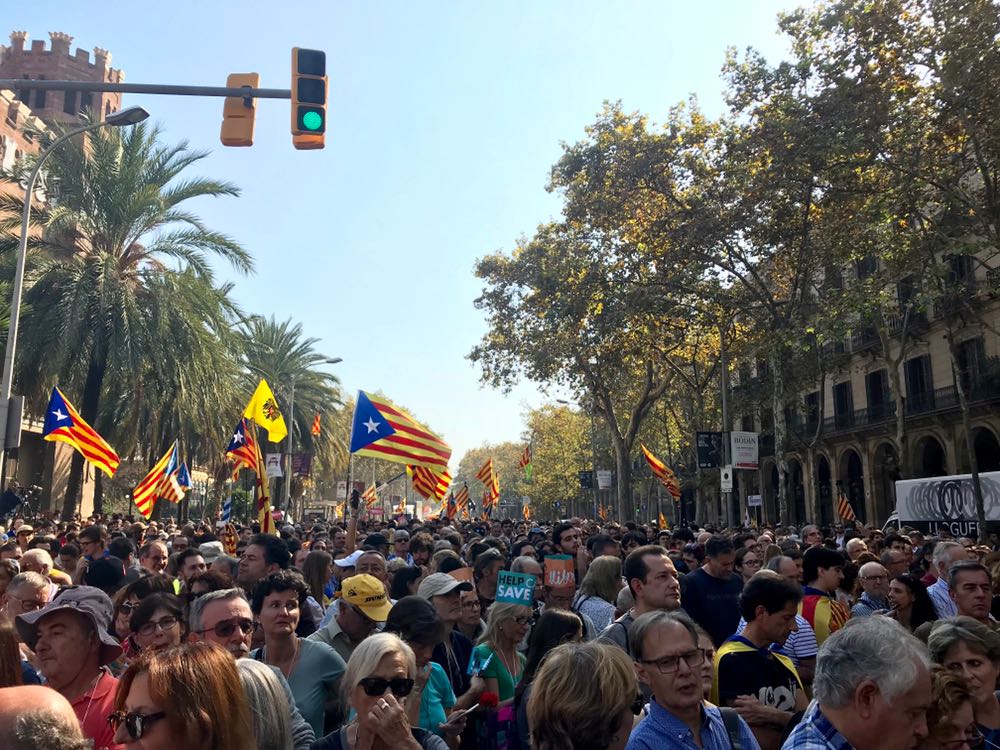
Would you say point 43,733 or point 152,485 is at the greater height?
point 152,485

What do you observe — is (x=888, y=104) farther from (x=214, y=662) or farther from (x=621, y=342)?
(x=214, y=662)

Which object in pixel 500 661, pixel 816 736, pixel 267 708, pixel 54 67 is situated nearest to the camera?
pixel 816 736

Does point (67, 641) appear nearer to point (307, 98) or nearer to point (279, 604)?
point (279, 604)

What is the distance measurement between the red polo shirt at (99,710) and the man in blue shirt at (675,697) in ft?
6.64

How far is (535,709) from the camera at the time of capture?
9.62 ft

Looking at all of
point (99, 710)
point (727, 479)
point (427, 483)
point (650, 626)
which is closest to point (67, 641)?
point (99, 710)

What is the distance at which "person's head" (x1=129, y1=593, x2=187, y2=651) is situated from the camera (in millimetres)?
4656

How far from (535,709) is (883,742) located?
1.10 metres

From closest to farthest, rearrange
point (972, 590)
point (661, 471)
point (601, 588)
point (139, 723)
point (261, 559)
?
point (139, 723) → point (972, 590) → point (601, 588) → point (261, 559) → point (661, 471)

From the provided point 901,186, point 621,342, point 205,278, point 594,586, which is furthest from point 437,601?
point 621,342

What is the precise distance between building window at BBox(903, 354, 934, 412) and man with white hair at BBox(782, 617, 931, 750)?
36.9m

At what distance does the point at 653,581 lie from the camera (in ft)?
17.6

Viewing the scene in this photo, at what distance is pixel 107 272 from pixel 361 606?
18.3 m

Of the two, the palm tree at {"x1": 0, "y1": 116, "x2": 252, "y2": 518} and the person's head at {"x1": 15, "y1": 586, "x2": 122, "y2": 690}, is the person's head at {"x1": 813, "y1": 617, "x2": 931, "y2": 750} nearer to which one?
the person's head at {"x1": 15, "y1": 586, "x2": 122, "y2": 690}
